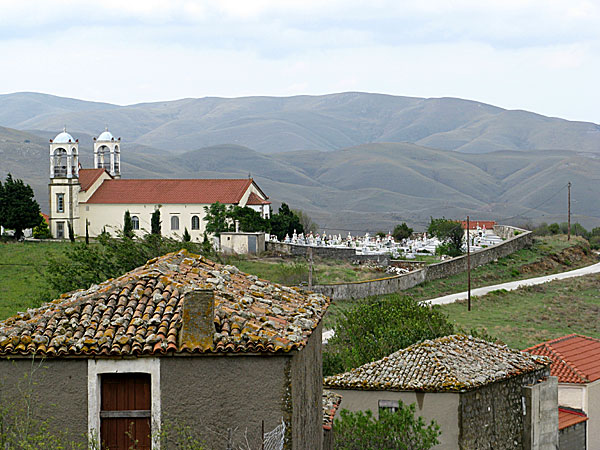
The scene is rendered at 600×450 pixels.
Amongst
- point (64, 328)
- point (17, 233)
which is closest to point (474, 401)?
point (64, 328)

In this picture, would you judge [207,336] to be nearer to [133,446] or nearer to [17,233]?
[133,446]

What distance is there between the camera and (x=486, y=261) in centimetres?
6562

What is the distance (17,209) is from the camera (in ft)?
228

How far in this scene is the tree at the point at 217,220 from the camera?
228 feet

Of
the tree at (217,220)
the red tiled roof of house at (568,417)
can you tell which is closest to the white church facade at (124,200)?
the tree at (217,220)

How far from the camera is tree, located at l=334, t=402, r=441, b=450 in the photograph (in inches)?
688

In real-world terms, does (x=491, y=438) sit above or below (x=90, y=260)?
below

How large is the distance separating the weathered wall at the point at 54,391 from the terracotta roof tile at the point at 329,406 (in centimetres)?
600

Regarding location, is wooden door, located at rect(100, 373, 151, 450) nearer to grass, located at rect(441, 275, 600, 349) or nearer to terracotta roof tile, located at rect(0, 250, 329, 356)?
terracotta roof tile, located at rect(0, 250, 329, 356)

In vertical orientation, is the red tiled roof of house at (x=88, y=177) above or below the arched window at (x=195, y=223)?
above

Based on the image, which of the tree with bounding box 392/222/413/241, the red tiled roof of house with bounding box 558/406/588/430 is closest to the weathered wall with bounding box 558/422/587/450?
the red tiled roof of house with bounding box 558/406/588/430

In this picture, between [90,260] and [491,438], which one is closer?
[491,438]

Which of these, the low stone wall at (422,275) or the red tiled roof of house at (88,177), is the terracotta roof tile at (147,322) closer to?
the low stone wall at (422,275)

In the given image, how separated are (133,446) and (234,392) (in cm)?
138
